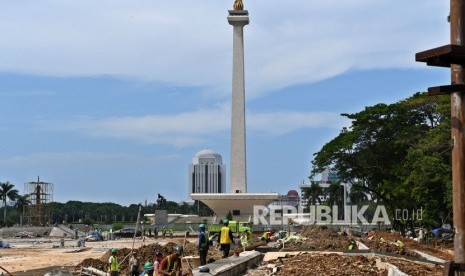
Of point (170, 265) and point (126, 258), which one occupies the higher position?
point (170, 265)

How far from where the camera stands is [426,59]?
348 inches

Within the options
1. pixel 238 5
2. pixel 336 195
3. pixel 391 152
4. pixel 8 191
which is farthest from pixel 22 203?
pixel 391 152

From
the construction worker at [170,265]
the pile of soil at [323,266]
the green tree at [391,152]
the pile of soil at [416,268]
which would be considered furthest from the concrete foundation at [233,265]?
the green tree at [391,152]

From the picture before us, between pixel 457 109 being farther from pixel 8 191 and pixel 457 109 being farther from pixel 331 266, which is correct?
pixel 8 191

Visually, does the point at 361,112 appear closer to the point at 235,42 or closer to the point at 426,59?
the point at 235,42

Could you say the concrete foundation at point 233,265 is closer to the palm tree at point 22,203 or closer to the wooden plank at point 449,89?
the wooden plank at point 449,89

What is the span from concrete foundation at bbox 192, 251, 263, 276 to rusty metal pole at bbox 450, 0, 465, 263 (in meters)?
9.89

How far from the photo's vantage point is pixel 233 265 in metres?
21.2

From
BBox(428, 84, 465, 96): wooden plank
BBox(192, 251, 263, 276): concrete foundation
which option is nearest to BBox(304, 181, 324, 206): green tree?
BBox(192, 251, 263, 276): concrete foundation

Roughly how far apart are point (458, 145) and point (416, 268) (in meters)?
12.7

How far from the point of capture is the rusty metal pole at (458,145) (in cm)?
854

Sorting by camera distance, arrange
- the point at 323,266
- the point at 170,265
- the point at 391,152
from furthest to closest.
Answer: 1. the point at 391,152
2. the point at 323,266
3. the point at 170,265

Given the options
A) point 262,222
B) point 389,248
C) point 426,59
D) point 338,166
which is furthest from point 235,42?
point 426,59

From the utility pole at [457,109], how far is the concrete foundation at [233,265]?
32.1 ft
